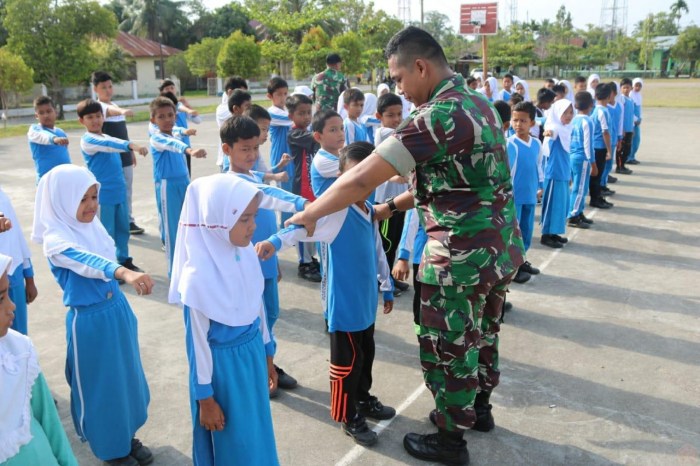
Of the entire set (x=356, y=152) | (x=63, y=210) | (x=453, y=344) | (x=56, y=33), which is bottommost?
(x=453, y=344)

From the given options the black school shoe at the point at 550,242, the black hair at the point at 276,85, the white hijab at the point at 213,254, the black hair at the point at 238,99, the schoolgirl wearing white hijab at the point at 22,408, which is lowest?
the black school shoe at the point at 550,242

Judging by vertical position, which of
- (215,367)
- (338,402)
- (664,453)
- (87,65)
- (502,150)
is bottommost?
(664,453)

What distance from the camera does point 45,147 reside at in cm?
641

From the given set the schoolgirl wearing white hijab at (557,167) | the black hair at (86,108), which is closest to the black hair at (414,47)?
the black hair at (86,108)

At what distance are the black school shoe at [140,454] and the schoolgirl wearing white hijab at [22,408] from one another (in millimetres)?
1154

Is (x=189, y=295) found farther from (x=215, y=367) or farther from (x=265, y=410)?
(x=265, y=410)

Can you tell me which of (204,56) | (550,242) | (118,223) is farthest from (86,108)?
(204,56)

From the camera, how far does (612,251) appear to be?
6812 millimetres

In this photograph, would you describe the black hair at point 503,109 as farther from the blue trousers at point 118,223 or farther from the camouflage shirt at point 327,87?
the camouflage shirt at point 327,87

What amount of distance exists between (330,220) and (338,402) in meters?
1.02

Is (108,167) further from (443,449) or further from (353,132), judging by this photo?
(443,449)

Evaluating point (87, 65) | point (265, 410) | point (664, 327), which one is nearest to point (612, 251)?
point (664, 327)

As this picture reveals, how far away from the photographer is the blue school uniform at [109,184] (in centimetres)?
579

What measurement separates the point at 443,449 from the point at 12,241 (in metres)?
2.77
